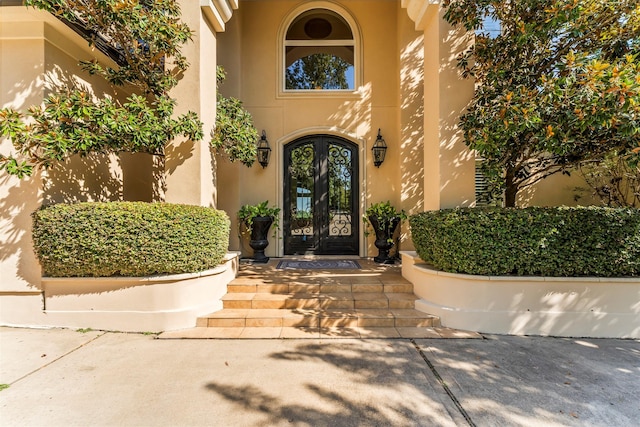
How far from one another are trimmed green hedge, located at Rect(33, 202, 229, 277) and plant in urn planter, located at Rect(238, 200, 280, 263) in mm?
2133

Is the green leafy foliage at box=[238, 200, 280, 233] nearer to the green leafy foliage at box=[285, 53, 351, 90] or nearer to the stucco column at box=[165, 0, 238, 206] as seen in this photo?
the stucco column at box=[165, 0, 238, 206]

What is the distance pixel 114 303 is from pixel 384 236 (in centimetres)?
461

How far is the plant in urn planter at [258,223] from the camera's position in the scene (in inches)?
238

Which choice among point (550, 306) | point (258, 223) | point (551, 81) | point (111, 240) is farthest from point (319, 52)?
point (550, 306)

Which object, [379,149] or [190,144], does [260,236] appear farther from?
[379,149]

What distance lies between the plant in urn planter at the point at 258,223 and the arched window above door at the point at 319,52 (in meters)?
2.82

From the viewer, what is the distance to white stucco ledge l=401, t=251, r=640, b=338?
12.6 ft

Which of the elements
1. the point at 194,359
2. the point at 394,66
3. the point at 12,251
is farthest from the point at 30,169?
the point at 394,66

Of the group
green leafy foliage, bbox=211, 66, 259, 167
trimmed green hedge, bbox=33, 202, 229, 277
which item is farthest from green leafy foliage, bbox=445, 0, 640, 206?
trimmed green hedge, bbox=33, 202, 229, 277

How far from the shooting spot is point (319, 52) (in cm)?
693

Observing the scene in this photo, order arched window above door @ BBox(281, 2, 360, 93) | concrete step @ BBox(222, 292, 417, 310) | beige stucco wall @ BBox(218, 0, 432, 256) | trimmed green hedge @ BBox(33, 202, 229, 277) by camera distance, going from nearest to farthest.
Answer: trimmed green hedge @ BBox(33, 202, 229, 277) → concrete step @ BBox(222, 292, 417, 310) → beige stucco wall @ BBox(218, 0, 432, 256) → arched window above door @ BBox(281, 2, 360, 93)

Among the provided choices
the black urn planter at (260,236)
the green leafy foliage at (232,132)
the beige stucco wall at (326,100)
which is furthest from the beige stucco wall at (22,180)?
the beige stucco wall at (326,100)

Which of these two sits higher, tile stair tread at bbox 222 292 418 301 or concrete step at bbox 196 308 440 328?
tile stair tread at bbox 222 292 418 301

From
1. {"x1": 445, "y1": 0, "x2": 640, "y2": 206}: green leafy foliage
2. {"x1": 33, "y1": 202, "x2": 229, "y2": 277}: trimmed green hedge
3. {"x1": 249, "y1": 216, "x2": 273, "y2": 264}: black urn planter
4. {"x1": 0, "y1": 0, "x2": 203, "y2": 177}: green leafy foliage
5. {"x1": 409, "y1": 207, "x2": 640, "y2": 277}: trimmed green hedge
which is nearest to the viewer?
{"x1": 445, "y1": 0, "x2": 640, "y2": 206}: green leafy foliage
